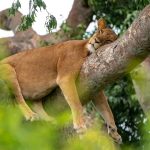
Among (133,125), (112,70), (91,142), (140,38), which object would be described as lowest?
(133,125)

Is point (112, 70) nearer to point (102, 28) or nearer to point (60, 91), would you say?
point (60, 91)

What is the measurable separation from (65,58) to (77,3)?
241 inches

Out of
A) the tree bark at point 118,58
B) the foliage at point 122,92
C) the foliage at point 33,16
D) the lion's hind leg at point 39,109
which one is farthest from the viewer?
the foliage at point 122,92

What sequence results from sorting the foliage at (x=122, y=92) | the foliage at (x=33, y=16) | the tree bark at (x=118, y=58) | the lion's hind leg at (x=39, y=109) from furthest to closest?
the foliage at (x=122, y=92)
the foliage at (x=33, y=16)
the lion's hind leg at (x=39, y=109)
the tree bark at (x=118, y=58)

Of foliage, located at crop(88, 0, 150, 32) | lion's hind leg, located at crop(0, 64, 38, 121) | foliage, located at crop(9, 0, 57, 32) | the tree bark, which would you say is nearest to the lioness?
lion's hind leg, located at crop(0, 64, 38, 121)

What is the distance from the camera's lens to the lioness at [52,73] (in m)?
3.92

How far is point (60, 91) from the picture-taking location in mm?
4094

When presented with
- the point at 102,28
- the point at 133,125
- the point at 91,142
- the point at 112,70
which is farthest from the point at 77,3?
the point at 91,142

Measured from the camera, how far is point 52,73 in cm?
423

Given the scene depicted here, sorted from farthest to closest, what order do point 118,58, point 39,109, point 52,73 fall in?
point 52,73 → point 39,109 → point 118,58

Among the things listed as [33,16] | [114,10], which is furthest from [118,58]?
[114,10]

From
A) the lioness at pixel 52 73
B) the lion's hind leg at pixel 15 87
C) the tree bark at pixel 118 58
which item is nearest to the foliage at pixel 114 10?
the lioness at pixel 52 73

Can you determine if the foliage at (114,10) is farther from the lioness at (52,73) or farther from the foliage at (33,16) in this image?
the lioness at (52,73)

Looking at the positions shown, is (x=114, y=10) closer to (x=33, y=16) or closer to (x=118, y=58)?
(x=33, y=16)
